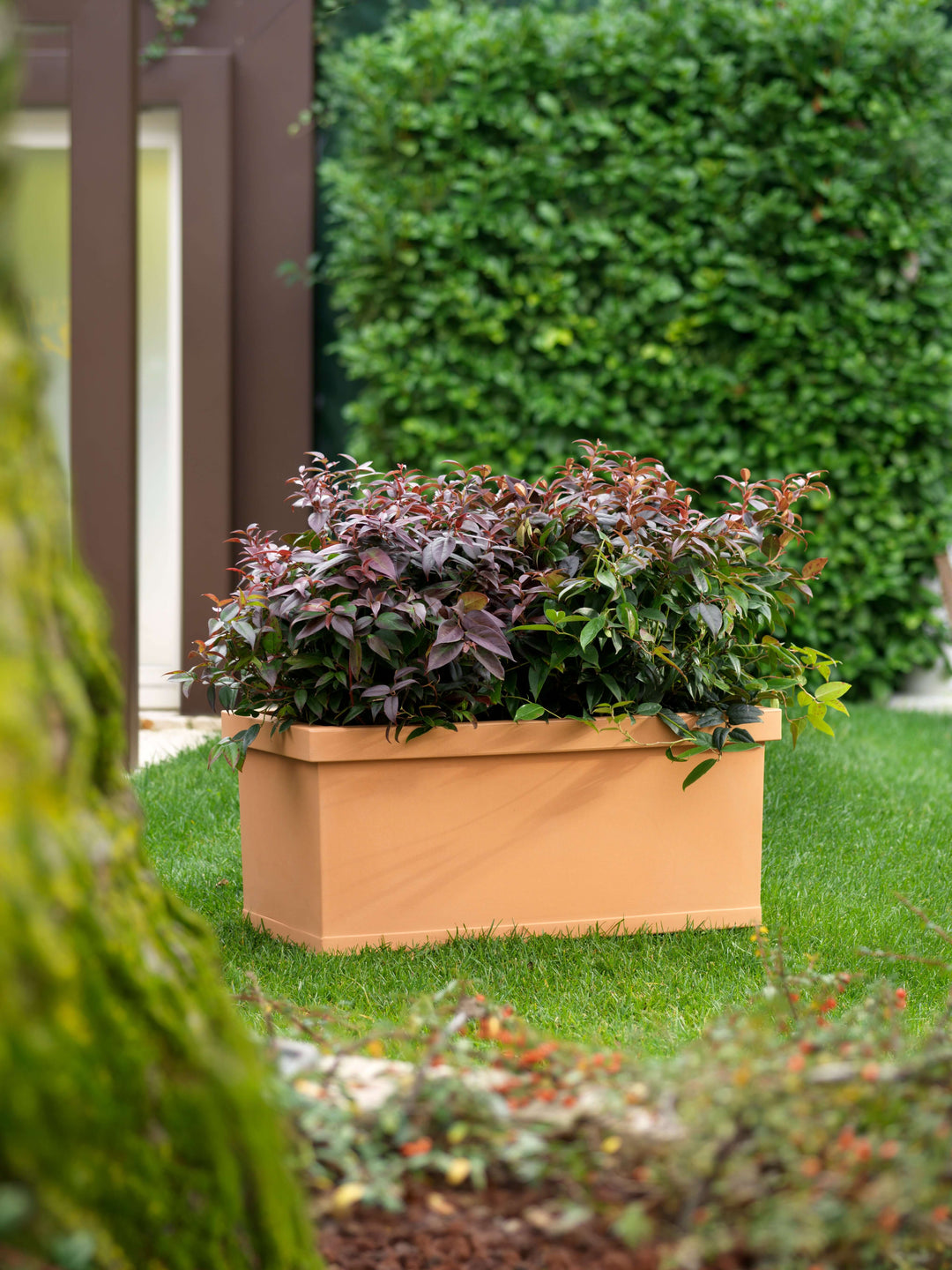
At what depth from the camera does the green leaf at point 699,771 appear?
2.18 metres

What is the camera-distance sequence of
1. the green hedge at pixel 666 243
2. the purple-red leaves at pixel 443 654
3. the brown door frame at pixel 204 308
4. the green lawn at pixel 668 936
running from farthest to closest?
the brown door frame at pixel 204 308, the green hedge at pixel 666 243, the purple-red leaves at pixel 443 654, the green lawn at pixel 668 936

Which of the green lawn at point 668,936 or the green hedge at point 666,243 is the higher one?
the green hedge at point 666,243

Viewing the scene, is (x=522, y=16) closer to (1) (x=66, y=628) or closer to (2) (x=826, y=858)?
(2) (x=826, y=858)

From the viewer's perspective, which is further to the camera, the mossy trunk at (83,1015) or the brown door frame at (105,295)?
the brown door frame at (105,295)

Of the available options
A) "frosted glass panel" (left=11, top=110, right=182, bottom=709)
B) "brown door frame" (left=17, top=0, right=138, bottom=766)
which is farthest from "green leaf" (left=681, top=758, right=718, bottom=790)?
"frosted glass panel" (left=11, top=110, right=182, bottom=709)

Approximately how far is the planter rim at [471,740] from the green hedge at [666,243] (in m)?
2.94

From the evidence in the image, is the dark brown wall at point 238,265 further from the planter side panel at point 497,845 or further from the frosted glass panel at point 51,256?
the planter side panel at point 497,845

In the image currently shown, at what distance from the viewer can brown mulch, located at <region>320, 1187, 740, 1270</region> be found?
2.73ft

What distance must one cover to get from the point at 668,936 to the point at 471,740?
1.92ft

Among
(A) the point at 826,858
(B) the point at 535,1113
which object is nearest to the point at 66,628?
(B) the point at 535,1113

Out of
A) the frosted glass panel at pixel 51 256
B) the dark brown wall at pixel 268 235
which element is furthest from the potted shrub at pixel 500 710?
the dark brown wall at pixel 268 235

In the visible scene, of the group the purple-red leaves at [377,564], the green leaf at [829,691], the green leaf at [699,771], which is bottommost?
the green leaf at [699,771]

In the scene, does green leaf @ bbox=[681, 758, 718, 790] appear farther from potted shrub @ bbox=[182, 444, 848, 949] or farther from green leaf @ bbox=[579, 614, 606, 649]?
green leaf @ bbox=[579, 614, 606, 649]

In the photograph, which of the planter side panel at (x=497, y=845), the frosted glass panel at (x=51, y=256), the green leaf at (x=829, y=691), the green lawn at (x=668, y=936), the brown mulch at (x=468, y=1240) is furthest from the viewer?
the frosted glass panel at (x=51, y=256)
